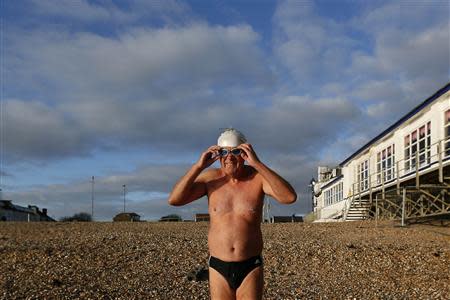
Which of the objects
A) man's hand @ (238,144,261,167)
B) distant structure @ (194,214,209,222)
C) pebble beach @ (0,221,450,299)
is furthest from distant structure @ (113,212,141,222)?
man's hand @ (238,144,261,167)

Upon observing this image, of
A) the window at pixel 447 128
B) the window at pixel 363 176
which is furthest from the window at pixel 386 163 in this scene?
the window at pixel 447 128

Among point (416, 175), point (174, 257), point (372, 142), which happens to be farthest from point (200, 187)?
point (372, 142)

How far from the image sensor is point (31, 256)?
44.2ft

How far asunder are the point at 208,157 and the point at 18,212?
59621 mm

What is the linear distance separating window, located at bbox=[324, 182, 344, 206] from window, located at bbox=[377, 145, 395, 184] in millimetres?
9301

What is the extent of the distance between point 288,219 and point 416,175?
30154mm

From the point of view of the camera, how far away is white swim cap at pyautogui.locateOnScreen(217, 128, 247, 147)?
4469mm

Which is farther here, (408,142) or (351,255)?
(408,142)

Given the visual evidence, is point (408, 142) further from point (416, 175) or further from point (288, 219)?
point (288, 219)

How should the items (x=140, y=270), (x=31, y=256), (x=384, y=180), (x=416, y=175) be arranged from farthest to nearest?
(x=384, y=180), (x=416, y=175), (x=31, y=256), (x=140, y=270)

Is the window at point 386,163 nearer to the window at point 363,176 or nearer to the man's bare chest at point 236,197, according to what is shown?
the window at point 363,176

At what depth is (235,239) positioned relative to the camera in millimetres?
4504

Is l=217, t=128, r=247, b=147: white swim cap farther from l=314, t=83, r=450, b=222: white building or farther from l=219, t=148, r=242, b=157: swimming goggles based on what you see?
l=314, t=83, r=450, b=222: white building

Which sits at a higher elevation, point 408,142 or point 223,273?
point 408,142
